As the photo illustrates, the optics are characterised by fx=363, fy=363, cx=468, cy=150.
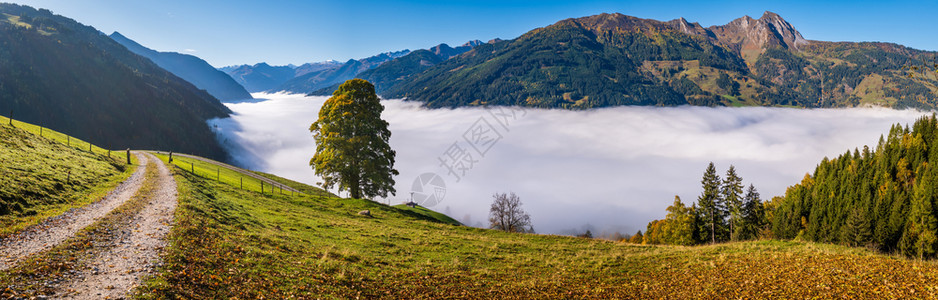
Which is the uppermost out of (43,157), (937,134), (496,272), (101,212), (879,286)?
(937,134)

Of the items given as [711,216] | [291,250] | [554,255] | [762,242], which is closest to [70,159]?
[291,250]

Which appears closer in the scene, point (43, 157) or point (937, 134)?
point (43, 157)

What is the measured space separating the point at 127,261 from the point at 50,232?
238 inches

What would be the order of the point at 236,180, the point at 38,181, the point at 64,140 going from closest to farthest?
the point at 38,181, the point at 236,180, the point at 64,140

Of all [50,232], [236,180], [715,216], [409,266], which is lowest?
[409,266]

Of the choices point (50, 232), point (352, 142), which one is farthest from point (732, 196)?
point (50, 232)

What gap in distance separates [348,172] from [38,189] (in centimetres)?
2304

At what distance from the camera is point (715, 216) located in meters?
72.1

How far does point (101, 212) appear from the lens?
2020 centimetres

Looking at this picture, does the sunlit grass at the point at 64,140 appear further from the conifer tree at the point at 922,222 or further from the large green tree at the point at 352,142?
the conifer tree at the point at 922,222

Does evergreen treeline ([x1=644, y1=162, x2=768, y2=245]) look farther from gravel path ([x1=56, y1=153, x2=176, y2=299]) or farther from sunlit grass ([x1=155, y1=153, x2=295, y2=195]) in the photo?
gravel path ([x1=56, y1=153, x2=176, y2=299])

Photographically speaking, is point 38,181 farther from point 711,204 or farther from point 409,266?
point 711,204

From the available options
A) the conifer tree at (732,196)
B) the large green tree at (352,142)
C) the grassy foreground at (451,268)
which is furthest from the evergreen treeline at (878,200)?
the large green tree at (352,142)

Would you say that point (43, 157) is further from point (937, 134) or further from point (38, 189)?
point (937, 134)
